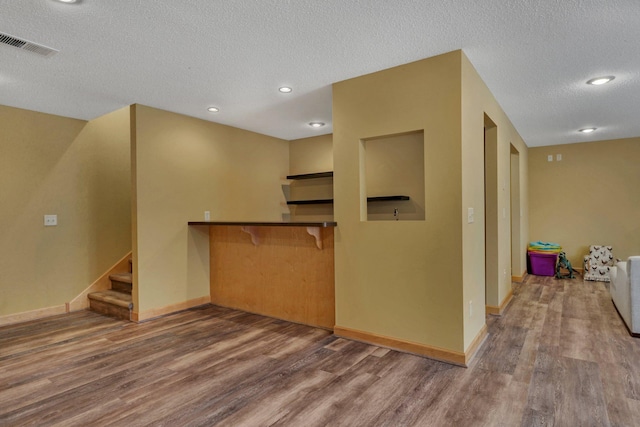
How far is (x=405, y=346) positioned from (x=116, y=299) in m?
3.30

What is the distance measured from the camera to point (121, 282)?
14.3ft

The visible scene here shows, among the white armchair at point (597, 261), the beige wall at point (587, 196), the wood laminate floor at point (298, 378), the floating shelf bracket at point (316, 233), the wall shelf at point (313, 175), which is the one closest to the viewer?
the wood laminate floor at point (298, 378)

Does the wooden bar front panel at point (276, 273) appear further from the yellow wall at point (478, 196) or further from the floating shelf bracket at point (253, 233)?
the yellow wall at point (478, 196)

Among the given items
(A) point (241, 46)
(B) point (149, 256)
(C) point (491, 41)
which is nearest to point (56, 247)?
(B) point (149, 256)

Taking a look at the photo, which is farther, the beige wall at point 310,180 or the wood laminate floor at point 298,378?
the beige wall at point 310,180

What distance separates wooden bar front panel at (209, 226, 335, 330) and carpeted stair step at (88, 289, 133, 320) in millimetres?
984

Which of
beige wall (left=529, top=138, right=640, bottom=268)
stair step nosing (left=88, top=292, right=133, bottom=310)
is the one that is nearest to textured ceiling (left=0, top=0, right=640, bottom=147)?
stair step nosing (left=88, top=292, right=133, bottom=310)

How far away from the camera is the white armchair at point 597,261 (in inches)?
222

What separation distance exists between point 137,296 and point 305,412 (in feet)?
8.45

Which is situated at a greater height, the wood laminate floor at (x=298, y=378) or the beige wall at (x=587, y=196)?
the beige wall at (x=587, y=196)

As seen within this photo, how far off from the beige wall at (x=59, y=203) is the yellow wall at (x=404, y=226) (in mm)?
3262

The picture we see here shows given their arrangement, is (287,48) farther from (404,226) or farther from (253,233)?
(253,233)

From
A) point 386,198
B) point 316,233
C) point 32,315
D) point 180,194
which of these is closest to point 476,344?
point 316,233

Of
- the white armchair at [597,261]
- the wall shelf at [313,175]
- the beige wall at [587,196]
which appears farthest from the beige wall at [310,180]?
the white armchair at [597,261]
